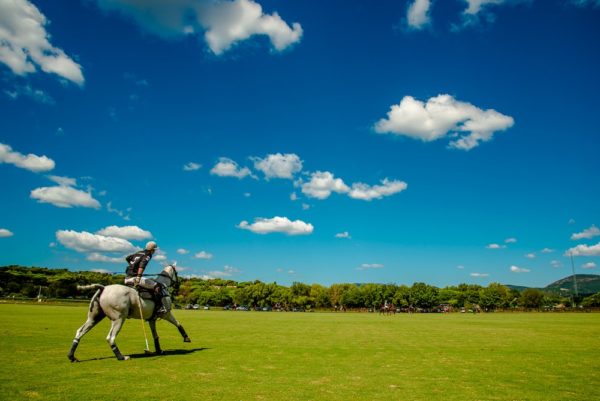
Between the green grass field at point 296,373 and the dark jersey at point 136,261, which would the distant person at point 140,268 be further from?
the green grass field at point 296,373

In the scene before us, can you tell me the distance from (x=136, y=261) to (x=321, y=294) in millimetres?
132033

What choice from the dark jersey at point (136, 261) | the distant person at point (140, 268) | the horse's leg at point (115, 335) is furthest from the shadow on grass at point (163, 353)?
the dark jersey at point (136, 261)

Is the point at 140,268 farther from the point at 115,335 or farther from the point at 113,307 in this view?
the point at 115,335

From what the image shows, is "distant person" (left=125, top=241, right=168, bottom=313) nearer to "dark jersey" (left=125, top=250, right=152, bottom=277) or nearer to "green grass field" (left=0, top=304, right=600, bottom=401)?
"dark jersey" (left=125, top=250, right=152, bottom=277)

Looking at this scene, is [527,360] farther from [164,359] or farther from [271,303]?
[271,303]

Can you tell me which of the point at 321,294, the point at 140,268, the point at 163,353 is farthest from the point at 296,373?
the point at 321,294

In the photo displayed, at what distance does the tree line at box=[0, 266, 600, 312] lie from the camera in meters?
113

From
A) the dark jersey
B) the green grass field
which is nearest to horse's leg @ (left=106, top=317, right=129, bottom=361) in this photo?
the green grass field

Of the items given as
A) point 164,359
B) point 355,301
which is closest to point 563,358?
point 164,359

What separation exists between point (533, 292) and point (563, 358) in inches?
6364

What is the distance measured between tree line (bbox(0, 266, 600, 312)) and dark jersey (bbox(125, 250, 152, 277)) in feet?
348

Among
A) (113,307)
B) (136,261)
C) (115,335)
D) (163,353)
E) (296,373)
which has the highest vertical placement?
(136,261)

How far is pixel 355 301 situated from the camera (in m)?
131

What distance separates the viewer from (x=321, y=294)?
140 metres
